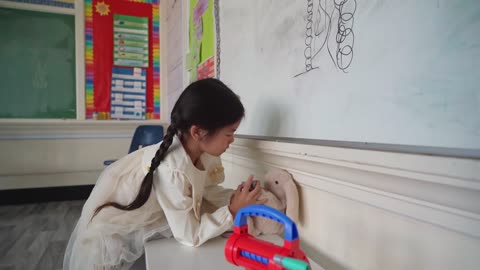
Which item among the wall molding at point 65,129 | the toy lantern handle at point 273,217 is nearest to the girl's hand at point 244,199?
the toy lantern handle at point 273,217

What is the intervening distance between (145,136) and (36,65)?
1169 millimetres

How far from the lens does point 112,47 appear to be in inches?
106

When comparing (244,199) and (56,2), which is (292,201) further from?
(56,2)

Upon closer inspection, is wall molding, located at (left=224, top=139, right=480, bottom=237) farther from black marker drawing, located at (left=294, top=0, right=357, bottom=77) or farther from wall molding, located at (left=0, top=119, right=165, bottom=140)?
wall molding, located at (left=0, top=119, right=165, bottom=140)

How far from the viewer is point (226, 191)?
2.91 feet

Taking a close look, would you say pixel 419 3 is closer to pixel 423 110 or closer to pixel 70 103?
pixel 423 110

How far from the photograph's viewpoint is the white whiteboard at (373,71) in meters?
0.35

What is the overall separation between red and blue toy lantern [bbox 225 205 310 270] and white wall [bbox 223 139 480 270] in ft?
0.53

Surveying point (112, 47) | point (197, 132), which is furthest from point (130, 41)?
point (197, 132)

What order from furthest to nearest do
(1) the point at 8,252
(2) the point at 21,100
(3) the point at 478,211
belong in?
(2) the point at 21,100, (1) the point at 8,252, (3) the point at 478,211

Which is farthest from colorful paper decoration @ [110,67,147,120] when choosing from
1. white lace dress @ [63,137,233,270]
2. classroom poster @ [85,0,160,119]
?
white lace dress @ [63,137,233,270]

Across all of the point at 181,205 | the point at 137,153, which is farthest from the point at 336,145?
the point at 137,153

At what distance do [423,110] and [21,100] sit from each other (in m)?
2.99

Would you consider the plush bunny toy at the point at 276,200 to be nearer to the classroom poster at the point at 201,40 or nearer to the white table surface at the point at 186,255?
the white table surface at the point at 186,255
